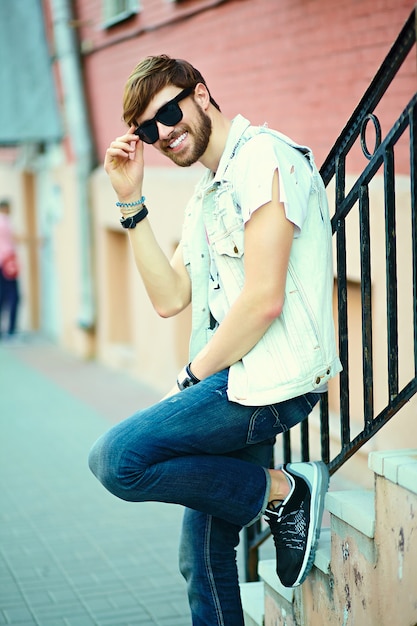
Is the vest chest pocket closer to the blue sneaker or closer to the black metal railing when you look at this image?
the black metal railing

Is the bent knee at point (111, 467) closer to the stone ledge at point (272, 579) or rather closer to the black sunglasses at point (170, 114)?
the stone ledge at point (272, 579)

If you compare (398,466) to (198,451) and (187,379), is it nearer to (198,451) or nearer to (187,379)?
(198,451)

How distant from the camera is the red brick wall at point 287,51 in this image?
231 inches

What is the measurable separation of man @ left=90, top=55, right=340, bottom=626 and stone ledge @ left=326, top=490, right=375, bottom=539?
64mm

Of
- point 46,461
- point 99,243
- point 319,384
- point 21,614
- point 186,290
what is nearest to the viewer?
point 319,384

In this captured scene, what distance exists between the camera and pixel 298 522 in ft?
10.3

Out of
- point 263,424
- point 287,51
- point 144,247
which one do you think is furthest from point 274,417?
point 287,51

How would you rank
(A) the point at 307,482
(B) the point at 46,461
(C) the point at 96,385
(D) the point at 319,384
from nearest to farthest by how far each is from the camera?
(D) the point at 319,384, (A) the point at 307,482, (B) the point at 46,461, (C) the point at 96,385

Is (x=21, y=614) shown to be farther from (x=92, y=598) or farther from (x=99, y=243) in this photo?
(x=99, y=243)

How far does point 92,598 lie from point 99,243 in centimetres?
707

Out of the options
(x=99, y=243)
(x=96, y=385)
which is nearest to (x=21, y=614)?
(x=96, y=385)

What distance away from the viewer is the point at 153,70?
3.01 meters

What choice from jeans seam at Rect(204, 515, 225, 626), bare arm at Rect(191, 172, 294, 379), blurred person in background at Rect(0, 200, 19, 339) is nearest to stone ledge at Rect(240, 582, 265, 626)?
jeans seam at Rect(204, 515, 225, 626)

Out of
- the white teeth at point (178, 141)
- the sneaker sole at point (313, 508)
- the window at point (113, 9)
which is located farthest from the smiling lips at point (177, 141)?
the window at point (113, 9)
